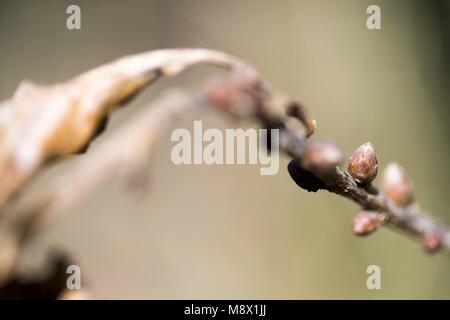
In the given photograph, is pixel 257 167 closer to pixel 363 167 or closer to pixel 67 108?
pixel 363 167

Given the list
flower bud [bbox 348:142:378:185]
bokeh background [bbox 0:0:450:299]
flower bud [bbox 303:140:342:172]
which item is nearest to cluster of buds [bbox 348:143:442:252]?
flower bud [bbox 348:142:378:185]

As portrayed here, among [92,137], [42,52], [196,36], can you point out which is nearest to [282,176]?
[196,36]

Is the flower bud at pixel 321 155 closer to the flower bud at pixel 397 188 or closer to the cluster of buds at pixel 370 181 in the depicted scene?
the cluster of buds at pixel 370 181

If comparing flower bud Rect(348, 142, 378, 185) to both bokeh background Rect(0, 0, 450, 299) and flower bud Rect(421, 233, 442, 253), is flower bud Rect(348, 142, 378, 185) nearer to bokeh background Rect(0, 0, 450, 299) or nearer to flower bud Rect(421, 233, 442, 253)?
flower bud Rect(421, 233, 442, 253)

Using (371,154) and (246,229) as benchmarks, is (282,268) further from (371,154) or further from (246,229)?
(371,154)

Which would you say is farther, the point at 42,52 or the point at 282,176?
the point at 42,52

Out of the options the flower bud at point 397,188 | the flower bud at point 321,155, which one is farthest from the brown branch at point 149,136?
the flower bud at point 397,188

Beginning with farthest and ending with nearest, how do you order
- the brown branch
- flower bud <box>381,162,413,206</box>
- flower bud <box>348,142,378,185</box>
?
flower bud <box>381,162,413,206</box> → flower bud <box>348,142,378,185</box> → the brown branch
